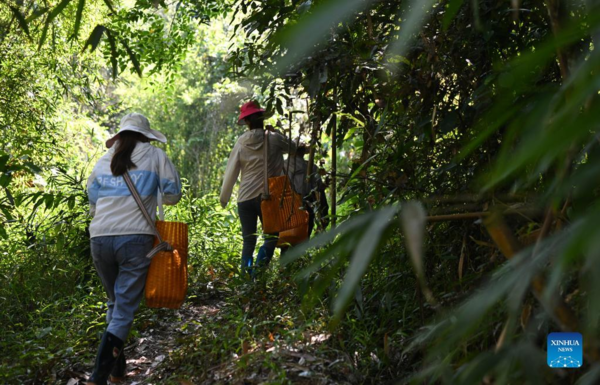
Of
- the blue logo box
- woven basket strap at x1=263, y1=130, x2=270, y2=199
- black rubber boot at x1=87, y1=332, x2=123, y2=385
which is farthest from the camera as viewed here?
woven basket strap at x1=263, y1=130, x2=270, y2=199

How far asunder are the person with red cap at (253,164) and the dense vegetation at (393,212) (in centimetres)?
65

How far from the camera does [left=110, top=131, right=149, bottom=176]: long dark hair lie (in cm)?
458

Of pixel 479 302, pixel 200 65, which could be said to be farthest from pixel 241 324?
pixel 200 65

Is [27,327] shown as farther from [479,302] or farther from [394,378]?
[479,302]

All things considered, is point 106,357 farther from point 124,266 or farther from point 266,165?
point 266,165

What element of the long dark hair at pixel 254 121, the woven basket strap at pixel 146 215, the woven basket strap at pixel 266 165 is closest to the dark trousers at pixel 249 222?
the woven basket strap at pixel 266 165

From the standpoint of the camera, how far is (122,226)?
4.54 m

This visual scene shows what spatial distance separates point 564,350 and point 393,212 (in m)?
1.31

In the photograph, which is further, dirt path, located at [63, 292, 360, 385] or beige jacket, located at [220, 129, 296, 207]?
beige jacket, located at [220, 129, 296, 207]

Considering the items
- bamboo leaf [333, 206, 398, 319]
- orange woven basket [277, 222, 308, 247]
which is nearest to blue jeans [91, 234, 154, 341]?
orange woven basket [277, 222, 308, 247]

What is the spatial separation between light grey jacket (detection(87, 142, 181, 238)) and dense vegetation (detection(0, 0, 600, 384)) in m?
0.44

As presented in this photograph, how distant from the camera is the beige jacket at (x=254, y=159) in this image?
20.8 ft

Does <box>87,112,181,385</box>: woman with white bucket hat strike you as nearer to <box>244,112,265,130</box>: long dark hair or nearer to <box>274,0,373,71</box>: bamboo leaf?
<box>244,112,265,130</box>: long dark hair

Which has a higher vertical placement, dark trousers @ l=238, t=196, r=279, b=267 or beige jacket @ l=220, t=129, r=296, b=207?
beige jacket @ l=220, t=129, r=296, b=207
